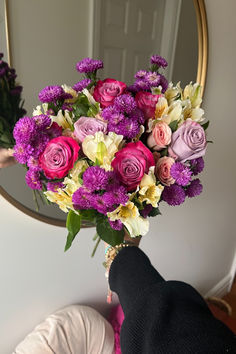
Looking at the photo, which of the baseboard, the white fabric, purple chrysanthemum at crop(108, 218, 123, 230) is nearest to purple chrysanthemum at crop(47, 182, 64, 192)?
purple chrysanthemum at crop(108, 218, 123, 230)

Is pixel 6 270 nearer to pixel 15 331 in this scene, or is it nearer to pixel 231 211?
pixel 15 331

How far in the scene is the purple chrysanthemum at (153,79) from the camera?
20.4 inches

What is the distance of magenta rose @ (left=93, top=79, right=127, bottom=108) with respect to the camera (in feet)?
1.56

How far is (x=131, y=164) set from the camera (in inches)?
15.9

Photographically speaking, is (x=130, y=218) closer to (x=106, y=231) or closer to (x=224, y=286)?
(x=106, y=231)

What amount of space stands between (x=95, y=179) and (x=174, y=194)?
162mm

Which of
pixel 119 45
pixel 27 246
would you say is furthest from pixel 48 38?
pixel 27 246

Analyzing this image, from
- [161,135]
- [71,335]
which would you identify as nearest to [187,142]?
[161,135]

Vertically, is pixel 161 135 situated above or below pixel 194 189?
above

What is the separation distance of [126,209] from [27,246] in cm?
52

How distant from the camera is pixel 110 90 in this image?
48 cm

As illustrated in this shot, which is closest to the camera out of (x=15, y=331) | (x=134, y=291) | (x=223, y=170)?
(x=134, y=291)

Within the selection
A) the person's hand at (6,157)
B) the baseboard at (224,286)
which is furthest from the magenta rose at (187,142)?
the baseboard at (224,286)

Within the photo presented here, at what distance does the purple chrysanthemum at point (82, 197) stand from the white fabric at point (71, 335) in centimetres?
68
